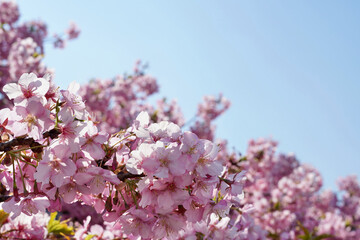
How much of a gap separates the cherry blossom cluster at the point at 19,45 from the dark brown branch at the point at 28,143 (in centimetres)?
239

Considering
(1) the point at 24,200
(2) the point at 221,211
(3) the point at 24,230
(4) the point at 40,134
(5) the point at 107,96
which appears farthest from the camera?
(5) the point at 107,96

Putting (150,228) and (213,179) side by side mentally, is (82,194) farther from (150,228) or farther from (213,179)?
(213,179)

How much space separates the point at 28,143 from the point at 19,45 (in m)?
7.63

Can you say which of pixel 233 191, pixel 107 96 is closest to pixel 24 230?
pixel 233 191

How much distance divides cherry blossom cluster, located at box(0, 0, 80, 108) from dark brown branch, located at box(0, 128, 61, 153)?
2.39 meters

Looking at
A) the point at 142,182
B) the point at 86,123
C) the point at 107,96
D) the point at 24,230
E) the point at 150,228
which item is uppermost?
the point at 107,96

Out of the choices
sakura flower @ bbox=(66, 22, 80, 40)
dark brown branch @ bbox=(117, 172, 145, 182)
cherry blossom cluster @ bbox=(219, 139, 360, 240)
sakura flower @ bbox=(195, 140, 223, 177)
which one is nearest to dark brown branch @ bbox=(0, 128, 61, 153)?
dark brown branch @ bbox=(117, 172, 145, 182)

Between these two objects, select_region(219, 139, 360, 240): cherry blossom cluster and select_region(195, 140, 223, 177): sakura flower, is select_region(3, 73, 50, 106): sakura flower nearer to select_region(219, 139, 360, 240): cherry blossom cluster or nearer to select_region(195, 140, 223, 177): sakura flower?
select_region(195, 140, 223, 177): sakura flower

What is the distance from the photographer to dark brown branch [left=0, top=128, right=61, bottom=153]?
1512 mm

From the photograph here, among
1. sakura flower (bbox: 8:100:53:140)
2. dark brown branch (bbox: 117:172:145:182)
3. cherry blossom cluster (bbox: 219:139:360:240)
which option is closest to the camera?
sakura flower (bbox: 8:100:53:140)

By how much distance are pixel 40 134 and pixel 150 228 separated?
0.66 m

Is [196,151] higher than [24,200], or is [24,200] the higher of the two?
[196,151]

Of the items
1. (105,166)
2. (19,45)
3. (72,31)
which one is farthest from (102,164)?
(72,31)

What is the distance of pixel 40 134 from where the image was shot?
149cm
